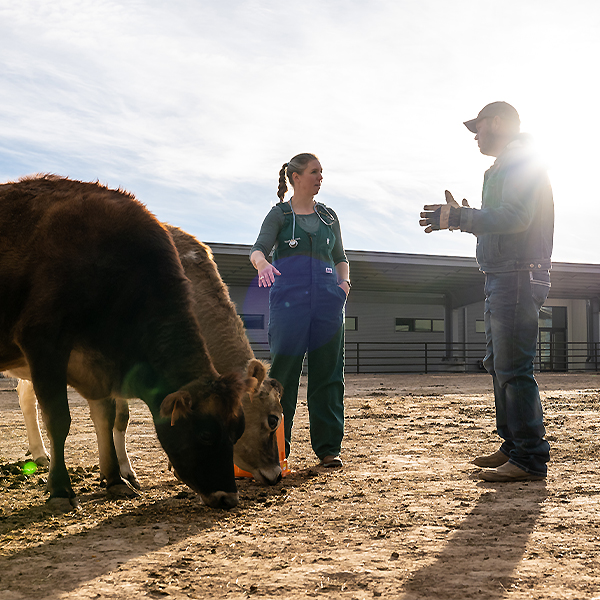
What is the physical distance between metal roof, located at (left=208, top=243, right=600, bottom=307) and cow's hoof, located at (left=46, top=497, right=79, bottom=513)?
16.8m

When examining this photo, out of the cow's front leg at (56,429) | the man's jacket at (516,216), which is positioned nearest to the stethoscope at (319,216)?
the man's jacket at (516,216)

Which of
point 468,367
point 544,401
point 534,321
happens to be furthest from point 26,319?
point 468,367

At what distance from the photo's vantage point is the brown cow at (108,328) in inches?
136

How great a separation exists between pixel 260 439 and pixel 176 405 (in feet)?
3.74

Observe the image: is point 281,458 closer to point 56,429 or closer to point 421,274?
point 56,429

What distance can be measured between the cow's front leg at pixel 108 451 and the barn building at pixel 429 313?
18.4 m

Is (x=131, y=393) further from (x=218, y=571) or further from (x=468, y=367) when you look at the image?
(x=468, y=367)

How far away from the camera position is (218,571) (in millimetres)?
2406

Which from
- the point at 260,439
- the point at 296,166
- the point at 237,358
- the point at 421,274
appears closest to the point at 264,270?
the point at 237,358

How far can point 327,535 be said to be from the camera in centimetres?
290

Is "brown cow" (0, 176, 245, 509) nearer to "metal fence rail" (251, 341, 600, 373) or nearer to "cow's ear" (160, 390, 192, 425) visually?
"cow's ear" (160, 390, 192, 425)

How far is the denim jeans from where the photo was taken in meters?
4.04

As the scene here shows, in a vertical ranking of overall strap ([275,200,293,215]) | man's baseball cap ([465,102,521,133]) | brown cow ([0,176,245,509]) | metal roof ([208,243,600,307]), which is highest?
metal roof ([208,243,600,307])

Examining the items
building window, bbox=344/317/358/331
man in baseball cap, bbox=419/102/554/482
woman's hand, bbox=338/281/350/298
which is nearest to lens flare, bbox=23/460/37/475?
woman's hand, bbox=338/281/350/298
